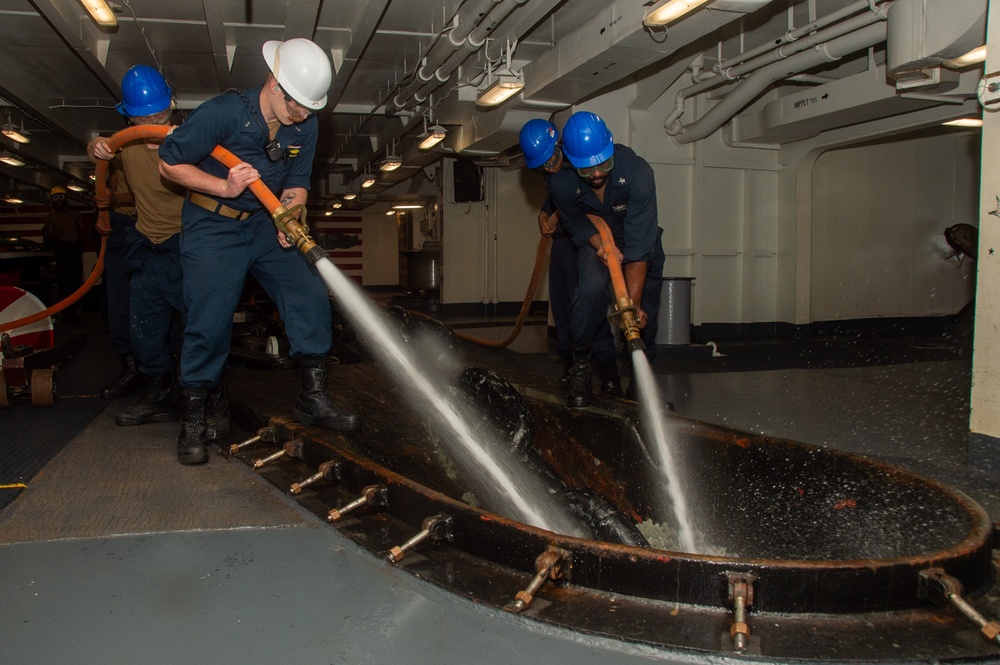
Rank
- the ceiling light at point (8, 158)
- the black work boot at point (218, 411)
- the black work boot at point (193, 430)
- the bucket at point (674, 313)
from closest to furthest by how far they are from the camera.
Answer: the black work boot at point (193, 430), the black work boot at point (218, 411), the bucket at point (674, 313), the ceiling light at point (8, 158)

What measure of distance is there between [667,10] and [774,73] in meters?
2.32

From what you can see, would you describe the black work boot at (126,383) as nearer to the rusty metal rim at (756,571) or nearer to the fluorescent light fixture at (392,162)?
the rusty metal rim at (756,571)

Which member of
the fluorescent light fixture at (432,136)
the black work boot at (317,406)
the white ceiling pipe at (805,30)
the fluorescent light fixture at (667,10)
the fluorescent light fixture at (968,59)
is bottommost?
the black work boot at (317,406)

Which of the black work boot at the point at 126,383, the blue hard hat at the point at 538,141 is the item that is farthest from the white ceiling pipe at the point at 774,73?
the black work boot at the point at 126,383

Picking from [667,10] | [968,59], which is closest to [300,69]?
[667,10]

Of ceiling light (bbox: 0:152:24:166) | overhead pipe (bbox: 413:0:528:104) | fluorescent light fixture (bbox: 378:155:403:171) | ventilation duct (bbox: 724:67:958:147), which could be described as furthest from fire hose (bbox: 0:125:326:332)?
ceiling light (bbox: 0:152:24:166)

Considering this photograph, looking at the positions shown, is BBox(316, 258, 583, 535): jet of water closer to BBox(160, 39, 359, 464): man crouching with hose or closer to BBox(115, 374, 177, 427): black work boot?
BBox(160, 39, 359, 464): man crouching with hose

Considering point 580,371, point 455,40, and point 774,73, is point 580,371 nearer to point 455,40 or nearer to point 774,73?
point 455,40

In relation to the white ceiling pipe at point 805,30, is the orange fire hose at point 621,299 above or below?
below

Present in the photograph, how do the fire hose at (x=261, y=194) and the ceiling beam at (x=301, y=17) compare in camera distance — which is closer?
the fire hose at (x=261, y=194)

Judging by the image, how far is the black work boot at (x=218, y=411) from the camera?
3.08 m

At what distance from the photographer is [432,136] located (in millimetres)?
8812

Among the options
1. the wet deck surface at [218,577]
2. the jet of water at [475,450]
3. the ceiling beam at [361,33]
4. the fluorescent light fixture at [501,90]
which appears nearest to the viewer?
the wet deck surface at [218,577]

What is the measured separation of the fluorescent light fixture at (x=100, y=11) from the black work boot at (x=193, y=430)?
356 cm
